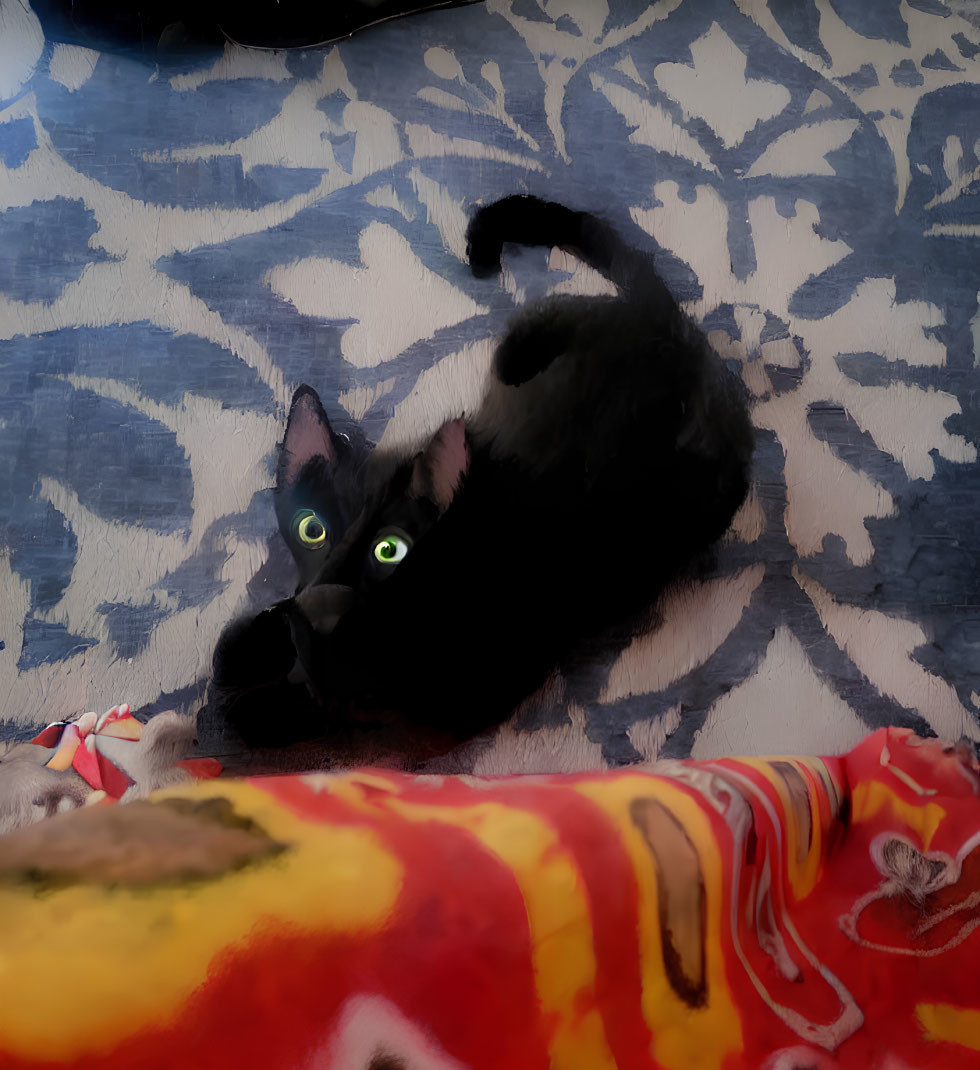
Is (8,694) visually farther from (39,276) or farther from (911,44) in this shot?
(911,44)

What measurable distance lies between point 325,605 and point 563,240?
423 millimetres

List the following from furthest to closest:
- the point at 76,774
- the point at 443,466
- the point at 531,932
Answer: the point at 443,466 → the point at 76,774 → the point at 531,932

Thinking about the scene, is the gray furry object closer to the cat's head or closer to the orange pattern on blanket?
the cat's head

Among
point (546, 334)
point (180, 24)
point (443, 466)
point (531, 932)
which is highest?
point (180, 24)

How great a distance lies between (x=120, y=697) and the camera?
1.88ft

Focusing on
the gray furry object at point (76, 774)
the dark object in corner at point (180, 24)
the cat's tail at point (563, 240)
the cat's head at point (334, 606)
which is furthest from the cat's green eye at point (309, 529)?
the dark object in corner at point (180, 24)

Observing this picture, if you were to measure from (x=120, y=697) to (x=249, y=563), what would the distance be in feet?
0.47

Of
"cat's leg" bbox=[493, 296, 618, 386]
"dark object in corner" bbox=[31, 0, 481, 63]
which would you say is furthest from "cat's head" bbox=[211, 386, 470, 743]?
"dark object in corner" bbox=[31, 0, 481, 63]

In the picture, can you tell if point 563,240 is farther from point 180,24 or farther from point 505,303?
point 180,24

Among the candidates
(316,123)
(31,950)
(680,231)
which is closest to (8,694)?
(31,950)

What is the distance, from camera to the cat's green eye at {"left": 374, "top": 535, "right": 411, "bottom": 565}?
0.58m

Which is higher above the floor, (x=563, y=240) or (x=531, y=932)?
(x=563, y=240)

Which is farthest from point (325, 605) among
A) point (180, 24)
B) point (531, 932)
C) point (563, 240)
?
point (180, 24)

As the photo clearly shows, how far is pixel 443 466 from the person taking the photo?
0.62 meters
